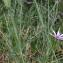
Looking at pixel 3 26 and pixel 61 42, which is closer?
pixel 61 42

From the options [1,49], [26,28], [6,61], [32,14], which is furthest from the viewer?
[32,14]

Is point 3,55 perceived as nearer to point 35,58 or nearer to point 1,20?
point 35,58

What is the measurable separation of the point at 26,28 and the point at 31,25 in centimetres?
5

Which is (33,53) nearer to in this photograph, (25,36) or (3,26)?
(25,36)

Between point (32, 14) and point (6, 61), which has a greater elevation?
point (32, 14)

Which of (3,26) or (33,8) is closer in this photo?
(3,26)

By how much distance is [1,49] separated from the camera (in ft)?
4.72

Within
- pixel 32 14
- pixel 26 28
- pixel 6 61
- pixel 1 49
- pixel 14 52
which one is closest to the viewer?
pixel 14 52

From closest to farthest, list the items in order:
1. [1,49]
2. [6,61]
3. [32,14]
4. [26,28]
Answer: [6,61] < [1,49] < [26,28] < [32,14]

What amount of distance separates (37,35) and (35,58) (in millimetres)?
180

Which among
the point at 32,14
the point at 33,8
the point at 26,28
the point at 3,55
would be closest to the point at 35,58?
the point at 3,55

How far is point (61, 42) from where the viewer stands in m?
1.47

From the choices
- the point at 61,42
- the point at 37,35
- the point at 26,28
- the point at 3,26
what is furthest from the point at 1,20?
the point at 61,42

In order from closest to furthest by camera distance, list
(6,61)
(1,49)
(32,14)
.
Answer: (6,61) < (1,49) < (32,14)
